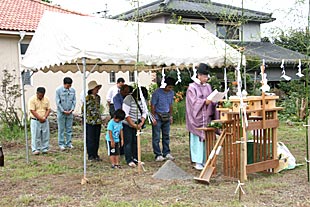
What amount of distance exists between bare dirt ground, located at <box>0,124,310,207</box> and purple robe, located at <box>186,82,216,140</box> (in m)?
0.76

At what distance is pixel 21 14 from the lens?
16.4m

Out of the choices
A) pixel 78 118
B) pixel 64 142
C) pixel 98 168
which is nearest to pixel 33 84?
pixel 78 118

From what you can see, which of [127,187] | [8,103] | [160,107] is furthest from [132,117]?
[8,103]

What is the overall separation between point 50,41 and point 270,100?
347cm

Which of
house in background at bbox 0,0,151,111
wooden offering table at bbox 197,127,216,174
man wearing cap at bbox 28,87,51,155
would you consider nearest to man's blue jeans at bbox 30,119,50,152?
man wearing cap at bbox 28,87,51,155

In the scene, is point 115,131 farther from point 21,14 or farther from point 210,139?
point 21,14

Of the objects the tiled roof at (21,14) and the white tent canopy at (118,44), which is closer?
the white tent canopy at (118,44)

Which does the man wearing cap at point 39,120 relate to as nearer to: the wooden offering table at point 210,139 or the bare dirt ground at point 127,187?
the bare dirt ground at point 127,187

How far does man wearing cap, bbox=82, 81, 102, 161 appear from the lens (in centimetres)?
776

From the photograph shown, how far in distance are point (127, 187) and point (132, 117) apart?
1654 mm

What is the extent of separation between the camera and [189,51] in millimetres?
7152

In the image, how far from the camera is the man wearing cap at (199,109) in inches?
263

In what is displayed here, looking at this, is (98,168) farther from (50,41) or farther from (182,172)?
(50,41)

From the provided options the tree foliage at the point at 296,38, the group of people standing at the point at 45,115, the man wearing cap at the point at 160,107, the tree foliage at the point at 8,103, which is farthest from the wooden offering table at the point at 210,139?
the tree foliage at the point at 8,103
